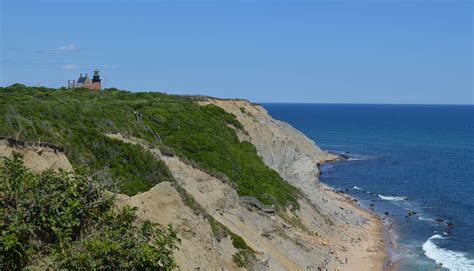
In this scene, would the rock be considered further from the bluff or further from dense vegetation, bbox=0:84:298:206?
dense vegetation, bbox=0:84:298:206

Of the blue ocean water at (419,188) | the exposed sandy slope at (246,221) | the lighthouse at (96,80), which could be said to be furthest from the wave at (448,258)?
the lighthouse at (96,80)

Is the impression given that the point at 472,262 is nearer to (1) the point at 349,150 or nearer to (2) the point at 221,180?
(2) the point at 221,180

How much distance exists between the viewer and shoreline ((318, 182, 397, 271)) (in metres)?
46.0

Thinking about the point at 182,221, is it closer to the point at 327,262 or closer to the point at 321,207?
the point at 327,262

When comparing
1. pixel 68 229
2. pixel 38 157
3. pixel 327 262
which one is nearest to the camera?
pixel 68 229

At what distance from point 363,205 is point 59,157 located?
54.3m

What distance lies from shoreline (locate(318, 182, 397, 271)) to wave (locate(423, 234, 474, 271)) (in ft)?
10.6

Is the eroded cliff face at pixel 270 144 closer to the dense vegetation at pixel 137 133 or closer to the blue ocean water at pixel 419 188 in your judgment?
the dense vegetation at pixel 137 133

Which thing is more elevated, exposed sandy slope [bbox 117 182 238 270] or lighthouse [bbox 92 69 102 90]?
lighthouse [bbox 92 69 102 90]

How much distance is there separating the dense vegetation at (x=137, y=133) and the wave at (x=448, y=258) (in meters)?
12.8

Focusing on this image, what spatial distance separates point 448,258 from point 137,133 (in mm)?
28147

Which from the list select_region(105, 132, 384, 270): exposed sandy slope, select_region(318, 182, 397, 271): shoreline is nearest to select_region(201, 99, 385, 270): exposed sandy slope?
select_region(318, 182, 397, 271): shoreline

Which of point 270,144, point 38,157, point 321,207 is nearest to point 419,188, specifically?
point 270,144

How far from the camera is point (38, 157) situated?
71.5ft
